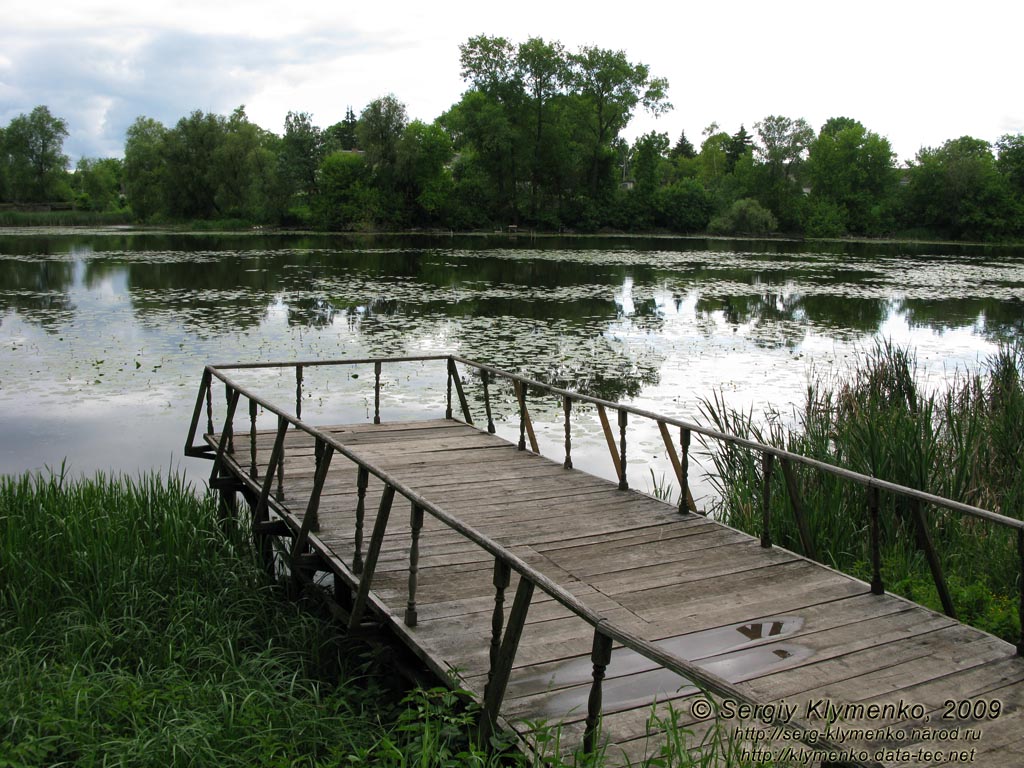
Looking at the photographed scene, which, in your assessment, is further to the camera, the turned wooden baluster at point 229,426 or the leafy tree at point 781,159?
the leafy tree at point 781,159

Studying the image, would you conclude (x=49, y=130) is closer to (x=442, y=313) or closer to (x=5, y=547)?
(x=442, y=313)

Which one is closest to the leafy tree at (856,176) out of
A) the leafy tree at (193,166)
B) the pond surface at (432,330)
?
the pond surface at (432,330)

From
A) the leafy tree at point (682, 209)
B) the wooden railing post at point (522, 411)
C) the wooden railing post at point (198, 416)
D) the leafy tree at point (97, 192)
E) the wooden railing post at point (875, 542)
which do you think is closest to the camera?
the wooden railing post at point (875, 542)

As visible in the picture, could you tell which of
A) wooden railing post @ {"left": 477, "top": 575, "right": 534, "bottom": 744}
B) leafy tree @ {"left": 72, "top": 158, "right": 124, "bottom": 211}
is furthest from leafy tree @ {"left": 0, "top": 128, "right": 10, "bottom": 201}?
wooden railing post @ {"left": 477, "top": 575, "right": 534, "bottom": 744}

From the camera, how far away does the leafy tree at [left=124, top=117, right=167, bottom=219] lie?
80.2m

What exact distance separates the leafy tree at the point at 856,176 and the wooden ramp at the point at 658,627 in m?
86.6

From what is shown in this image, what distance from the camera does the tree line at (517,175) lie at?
78.8 metres

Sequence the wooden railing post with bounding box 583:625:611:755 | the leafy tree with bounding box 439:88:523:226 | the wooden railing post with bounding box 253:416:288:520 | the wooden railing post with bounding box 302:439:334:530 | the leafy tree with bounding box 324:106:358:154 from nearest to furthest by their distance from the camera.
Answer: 1. the wooden railing post with bounding box 583:625:611:755
2. the wooden railing post with bounding box 302:439:334:530
3. the wooden railing post with bounding box 253:416:288:520
4. the leafy tree with bounding box 439:88:523:226
5. the leafy tree with bounding box 324:106:358:154

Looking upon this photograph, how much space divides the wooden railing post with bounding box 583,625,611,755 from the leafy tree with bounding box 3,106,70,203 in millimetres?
112420

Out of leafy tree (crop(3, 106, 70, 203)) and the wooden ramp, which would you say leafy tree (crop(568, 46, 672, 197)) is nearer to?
leafy tree (crop(3, 106, 70, 203))

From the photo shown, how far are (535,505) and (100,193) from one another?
12251 centimetres

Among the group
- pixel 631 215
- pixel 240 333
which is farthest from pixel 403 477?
pixel 631 215

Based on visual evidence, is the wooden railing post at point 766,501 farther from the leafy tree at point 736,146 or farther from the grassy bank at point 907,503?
the leafy tree at point 736,146

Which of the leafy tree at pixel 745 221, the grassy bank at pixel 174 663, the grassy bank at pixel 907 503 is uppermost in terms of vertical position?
the leafy tree at pixel 745 221
